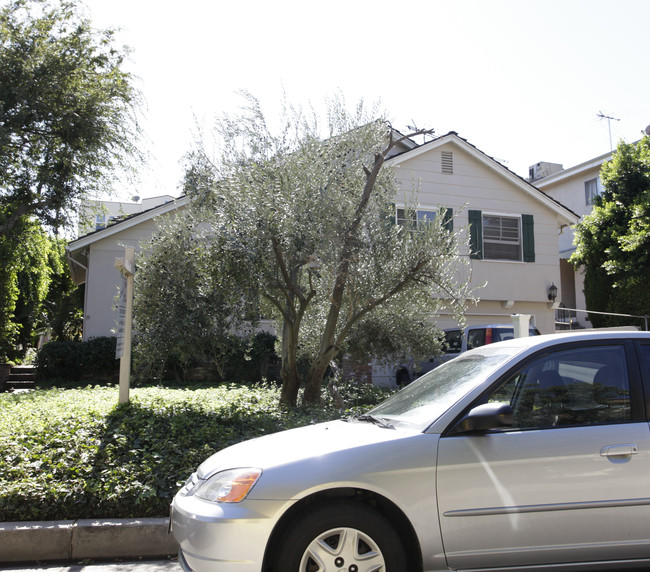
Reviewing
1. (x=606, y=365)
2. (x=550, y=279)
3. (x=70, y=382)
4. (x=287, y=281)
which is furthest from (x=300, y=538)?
(x=550, y=279)

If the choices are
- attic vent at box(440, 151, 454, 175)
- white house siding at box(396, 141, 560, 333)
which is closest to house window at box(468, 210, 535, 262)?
white house siding at box(396, 141, 560, 333)

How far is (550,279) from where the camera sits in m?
17.3

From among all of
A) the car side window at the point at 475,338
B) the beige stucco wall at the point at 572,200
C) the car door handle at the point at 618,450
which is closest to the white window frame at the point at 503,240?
the car side window at the point at 475,338

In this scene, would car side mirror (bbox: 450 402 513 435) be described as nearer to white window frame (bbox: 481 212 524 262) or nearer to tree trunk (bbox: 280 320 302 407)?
tree trunk (bbox: 280 320 302 407)

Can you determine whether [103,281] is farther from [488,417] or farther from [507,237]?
[488,417]

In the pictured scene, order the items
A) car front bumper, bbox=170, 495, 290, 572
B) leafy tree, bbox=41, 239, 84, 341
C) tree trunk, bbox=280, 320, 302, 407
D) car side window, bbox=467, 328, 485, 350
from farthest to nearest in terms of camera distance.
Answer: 1. leafy tree, bbox=41, 239, 84, 341
2. car side window, bbox=467, 328, 485, 350
3. tree trunk, bbox=280, 320, 302, 407
4. car front bumper, bbox=170, 495, 290, 572

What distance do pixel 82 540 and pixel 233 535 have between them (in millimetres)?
2149

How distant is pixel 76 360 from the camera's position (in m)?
15.3

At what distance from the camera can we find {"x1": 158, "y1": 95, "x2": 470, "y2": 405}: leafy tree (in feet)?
24.1

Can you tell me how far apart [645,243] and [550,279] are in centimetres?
271

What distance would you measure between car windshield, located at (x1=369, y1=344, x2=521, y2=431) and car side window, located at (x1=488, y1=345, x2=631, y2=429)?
177mm

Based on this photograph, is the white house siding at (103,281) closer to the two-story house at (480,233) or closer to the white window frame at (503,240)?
the two-story house at (480,233)

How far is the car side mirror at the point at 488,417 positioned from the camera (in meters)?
3.27

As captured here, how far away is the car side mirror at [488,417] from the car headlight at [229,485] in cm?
119
